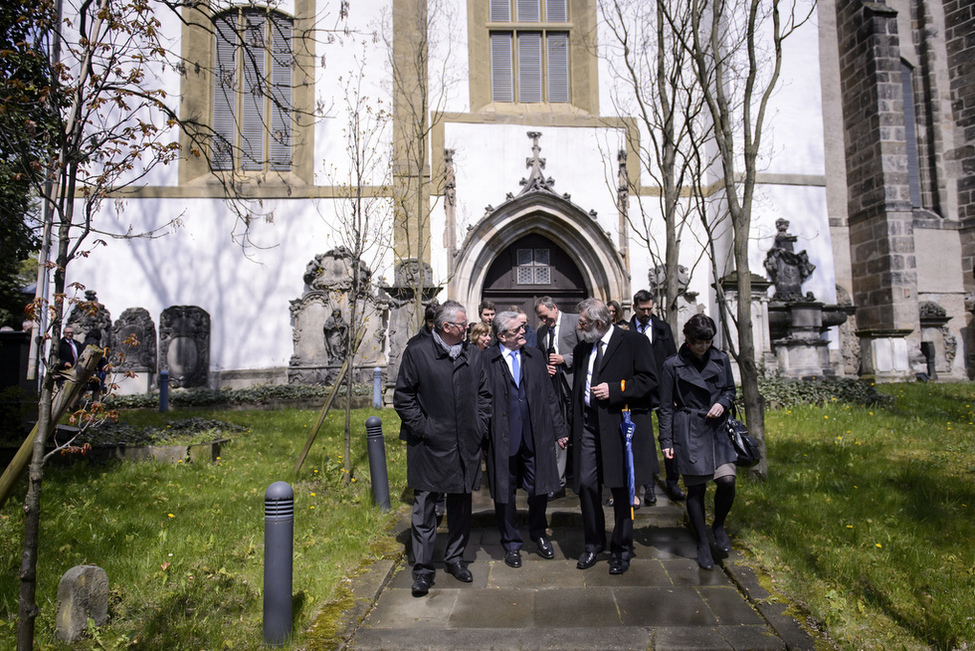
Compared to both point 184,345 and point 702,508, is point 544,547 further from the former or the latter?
point 184,345

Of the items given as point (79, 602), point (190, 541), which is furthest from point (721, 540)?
point (79, 602)

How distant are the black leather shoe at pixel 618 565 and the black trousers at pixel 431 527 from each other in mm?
994

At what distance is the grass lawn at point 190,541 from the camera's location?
3.51 m

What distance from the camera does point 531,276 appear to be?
47.2 ft

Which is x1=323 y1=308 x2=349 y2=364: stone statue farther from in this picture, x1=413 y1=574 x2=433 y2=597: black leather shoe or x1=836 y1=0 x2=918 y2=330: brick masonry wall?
x1=836 y1=0 x2=918 y2=330: brick masonry wall

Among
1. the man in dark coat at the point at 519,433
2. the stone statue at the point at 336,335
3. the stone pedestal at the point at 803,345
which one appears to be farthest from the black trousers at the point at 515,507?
the stone statue at the point at 336,335

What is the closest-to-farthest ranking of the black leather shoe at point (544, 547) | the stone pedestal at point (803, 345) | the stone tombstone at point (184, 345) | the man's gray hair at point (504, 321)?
the black leather shoe at point (544, 547)
the man's gray hair at point (504, 321)
the stone pedestal at point (803, 345)
the stone tombstone at point (184, 345)

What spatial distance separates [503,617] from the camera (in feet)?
12.2

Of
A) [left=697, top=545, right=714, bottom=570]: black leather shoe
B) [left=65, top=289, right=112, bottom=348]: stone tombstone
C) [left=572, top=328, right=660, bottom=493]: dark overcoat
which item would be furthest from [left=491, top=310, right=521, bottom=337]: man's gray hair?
[left=65, top=289, right=112, bottom=348]: stone tombstone

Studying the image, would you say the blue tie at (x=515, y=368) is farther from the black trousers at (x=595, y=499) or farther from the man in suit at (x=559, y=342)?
the black trousers at (x=595, y=499)

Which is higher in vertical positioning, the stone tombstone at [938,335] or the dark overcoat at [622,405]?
the stone tombstone at [938,335]

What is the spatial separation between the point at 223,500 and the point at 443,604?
2.73 m

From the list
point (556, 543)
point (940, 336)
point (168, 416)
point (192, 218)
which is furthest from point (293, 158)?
point (940, 336)

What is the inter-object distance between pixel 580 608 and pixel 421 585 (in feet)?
3.24
